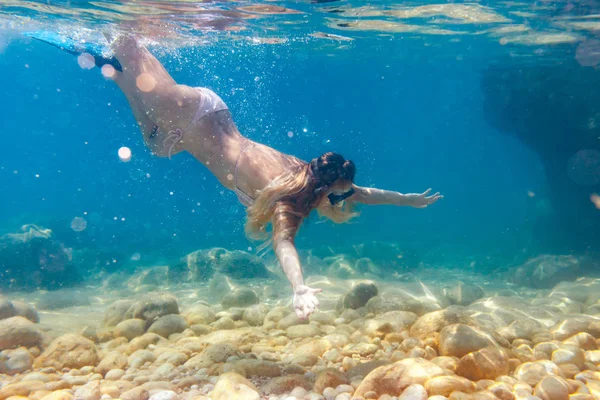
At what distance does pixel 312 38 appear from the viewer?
20.3m

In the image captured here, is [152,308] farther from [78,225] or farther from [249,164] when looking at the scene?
[78,225]

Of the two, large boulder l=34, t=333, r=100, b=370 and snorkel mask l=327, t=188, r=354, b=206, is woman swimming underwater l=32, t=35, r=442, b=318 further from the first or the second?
large boulder l=34, t=333, r=100, b=370

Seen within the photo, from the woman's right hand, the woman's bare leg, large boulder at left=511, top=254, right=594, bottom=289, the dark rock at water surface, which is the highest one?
the woman's bare leg

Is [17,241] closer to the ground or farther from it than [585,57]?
closer to the ground

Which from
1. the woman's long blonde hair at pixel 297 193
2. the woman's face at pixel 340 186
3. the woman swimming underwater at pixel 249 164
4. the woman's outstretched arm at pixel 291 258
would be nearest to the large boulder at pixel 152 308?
the woman swimming underwater at pixel 249 164

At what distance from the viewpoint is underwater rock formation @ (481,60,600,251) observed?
17.2 meters

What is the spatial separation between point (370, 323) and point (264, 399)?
2454 millimetres

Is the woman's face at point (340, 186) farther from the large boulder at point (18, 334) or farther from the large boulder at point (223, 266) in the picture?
the large boulder at point (223, 266)

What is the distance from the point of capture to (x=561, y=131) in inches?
705

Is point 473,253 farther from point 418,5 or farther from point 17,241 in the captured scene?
point 17,241

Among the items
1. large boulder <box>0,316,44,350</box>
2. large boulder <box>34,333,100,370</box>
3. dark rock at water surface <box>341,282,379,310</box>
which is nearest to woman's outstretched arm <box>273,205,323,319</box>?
large boulder <box>34,333,100,370</box>

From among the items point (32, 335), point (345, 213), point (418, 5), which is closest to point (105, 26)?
point (418, 5)

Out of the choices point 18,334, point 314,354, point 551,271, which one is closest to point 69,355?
point 18,334

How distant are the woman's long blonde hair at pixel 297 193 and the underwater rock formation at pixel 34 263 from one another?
1273 cm
